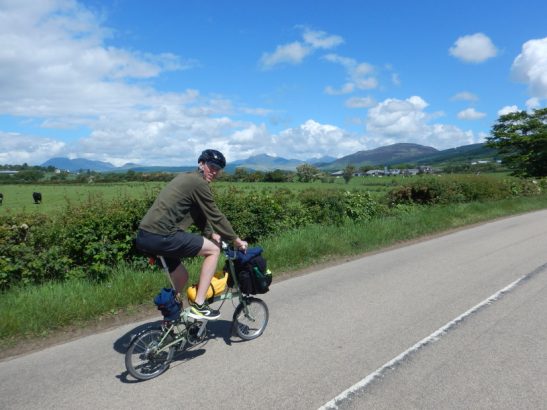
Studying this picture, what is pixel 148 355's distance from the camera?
4020 mm

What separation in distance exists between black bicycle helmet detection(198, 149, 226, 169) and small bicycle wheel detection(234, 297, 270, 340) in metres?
1.73

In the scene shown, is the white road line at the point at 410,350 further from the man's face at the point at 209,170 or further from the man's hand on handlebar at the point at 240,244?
the man's face at the point at 209,170

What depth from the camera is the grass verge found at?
5.23 m

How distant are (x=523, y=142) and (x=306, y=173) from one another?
132 feet

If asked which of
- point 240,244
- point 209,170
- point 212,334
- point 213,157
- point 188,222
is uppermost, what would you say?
point 213,157

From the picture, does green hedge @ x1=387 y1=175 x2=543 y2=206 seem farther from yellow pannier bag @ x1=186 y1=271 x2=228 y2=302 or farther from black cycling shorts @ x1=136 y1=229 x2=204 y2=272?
black cycling shorts @ x1=136 y1=229 x2=204 y2=272

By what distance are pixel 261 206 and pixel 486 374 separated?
759 cm

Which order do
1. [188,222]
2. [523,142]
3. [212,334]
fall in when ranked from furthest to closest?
[523,142] < [212,334] < [188,222]

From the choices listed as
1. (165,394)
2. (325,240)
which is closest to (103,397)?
(165,394)

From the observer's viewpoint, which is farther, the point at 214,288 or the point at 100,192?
the point at 100,192

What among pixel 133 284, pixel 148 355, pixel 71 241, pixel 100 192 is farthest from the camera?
pixel 100 192

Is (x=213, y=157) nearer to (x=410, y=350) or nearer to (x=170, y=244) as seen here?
(x=170, y=244)

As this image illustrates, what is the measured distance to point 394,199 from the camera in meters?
20.3

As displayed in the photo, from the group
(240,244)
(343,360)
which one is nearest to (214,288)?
(240,244)
